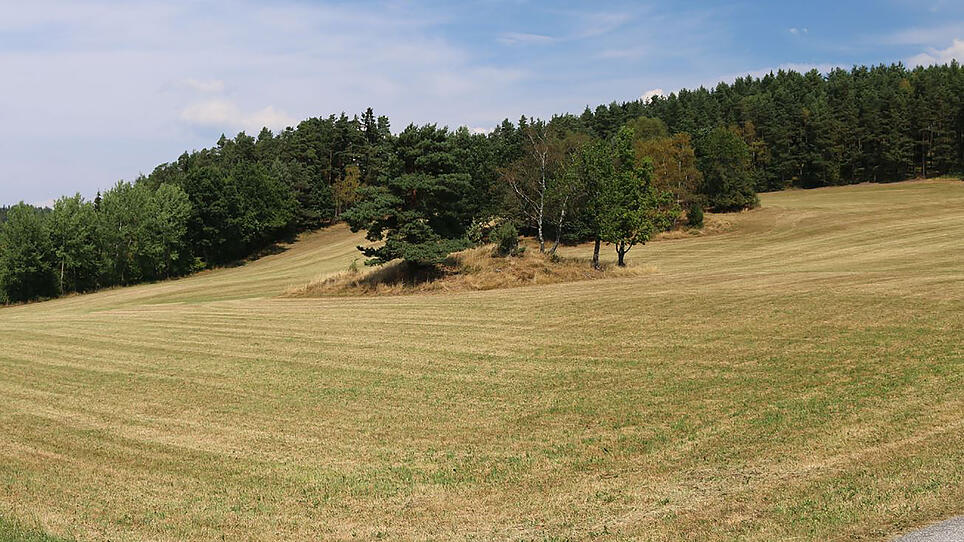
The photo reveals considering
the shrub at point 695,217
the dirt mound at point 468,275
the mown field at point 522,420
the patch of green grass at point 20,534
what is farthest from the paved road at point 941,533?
the shrub at point 695,217

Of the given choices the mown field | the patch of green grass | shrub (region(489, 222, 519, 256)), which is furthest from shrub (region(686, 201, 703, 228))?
the patch of green grass

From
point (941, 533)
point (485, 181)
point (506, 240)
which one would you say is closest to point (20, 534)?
point (941, 533)

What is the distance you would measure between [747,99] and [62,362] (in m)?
138

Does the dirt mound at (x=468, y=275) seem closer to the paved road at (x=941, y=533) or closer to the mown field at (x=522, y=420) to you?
the mown field at (x=522, y=420)

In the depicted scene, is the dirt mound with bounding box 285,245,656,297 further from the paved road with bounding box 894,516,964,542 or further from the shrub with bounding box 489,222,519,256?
the paved road with bounding box 894,516,964,542

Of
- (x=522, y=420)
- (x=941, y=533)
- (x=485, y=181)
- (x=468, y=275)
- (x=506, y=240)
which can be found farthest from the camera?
(x=485, y=181)

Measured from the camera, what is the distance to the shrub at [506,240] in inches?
1726

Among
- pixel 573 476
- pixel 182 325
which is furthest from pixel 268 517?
pixel 182 325

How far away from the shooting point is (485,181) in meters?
79.9

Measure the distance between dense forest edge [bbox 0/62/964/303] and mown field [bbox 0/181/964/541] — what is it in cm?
1467

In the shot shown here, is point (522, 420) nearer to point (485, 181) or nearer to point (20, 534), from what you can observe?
point (20, 534)

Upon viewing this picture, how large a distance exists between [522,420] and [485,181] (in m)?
66.4

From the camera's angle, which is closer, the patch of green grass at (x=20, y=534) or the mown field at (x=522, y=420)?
the patch of green grass at (x=20, y=534)

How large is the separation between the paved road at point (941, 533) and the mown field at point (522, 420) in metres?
0.25
